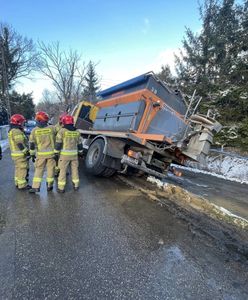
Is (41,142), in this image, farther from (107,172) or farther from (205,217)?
(205,217)

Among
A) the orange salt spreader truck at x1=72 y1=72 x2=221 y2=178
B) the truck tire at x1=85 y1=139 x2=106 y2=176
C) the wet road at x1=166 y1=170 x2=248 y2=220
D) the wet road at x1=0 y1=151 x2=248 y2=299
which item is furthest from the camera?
the truck tire at x1=85 y1=139 x2=106 y2=176

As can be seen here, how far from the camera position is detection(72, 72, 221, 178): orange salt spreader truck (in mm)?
5973

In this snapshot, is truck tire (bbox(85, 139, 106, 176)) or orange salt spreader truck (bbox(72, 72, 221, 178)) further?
truck tire (bbox(85, 139, 106, 176))

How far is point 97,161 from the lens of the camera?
22.4ft

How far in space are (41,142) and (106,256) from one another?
3.28m

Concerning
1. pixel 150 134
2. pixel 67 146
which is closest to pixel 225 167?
pixel 150 134

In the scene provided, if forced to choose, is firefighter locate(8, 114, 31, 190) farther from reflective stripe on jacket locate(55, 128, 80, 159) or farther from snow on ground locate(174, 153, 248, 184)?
snow on ground locate(174, 153, 248, 184)

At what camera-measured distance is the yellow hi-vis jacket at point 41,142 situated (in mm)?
5414

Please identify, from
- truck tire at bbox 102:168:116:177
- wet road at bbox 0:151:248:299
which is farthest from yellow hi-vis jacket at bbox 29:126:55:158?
truck tire at bbox 102:168:116:177

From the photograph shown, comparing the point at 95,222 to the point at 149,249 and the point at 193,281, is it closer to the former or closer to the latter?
the point at 149,249

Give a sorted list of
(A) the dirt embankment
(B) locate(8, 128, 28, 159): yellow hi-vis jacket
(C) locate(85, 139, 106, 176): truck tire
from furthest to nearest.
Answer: (C) locate(85, 139, 106, 176): truck tire < (B) locate(8, 128, 28, 159): yellow hi-vis jacket < (A) the dirt embankment

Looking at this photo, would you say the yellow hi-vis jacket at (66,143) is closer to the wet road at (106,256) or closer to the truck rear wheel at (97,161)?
the truck rear wheel at (97,161)

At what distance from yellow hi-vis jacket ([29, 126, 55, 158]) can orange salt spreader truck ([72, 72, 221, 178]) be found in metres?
1.52

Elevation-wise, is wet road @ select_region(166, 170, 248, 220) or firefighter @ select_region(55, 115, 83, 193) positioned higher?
firefighter @ select_region(55, 115, 83, 193)
